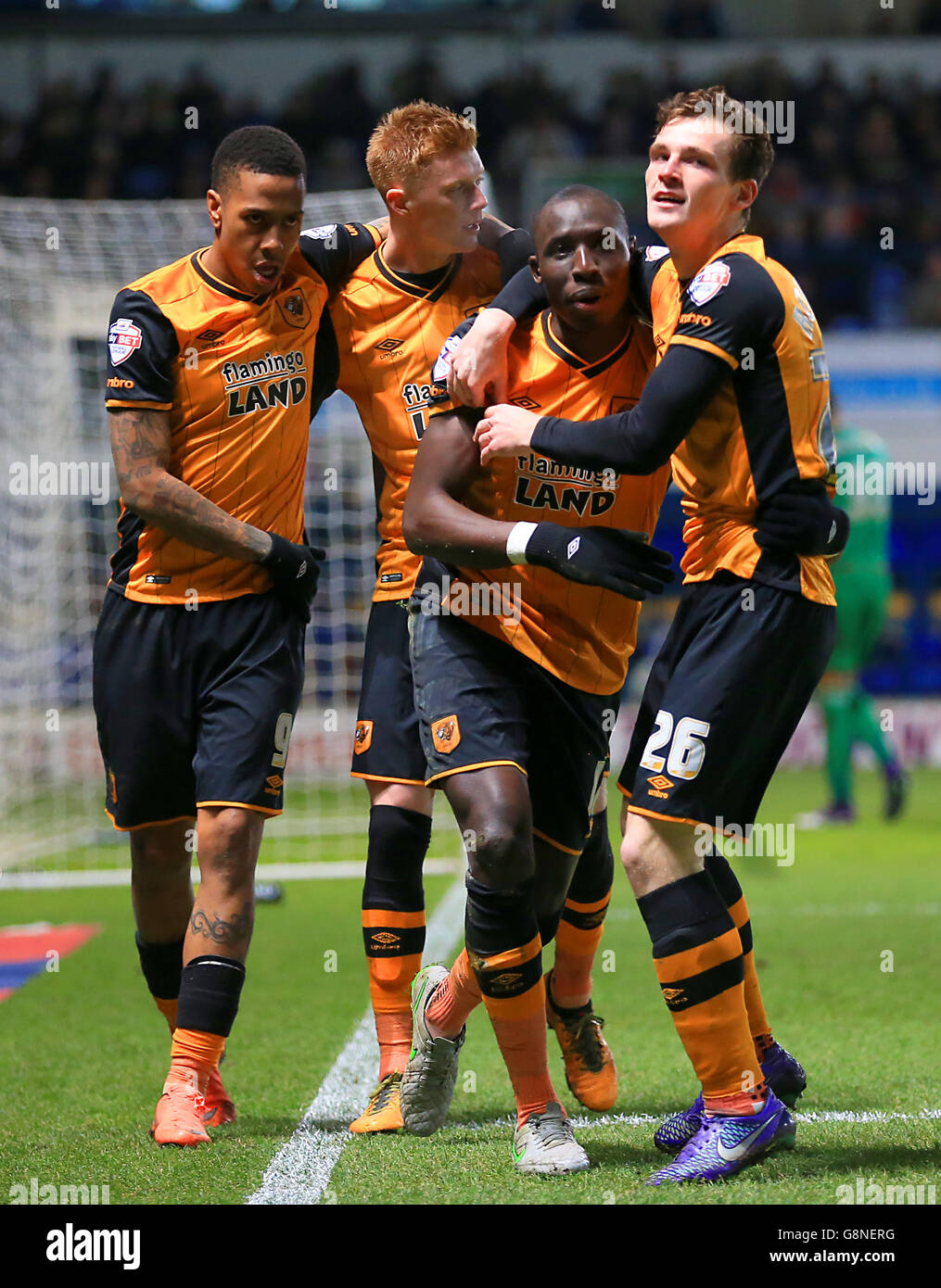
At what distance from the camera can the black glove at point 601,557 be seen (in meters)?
3.47

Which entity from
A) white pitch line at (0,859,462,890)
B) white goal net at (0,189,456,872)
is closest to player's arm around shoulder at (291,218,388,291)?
white goal net at (0,189,456,872)

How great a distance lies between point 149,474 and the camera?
→ 412 cm

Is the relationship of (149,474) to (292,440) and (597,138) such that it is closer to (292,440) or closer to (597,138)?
(292,440)

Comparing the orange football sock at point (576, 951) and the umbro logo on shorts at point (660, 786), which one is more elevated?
the umbro logo on shorts at point (660, 786)

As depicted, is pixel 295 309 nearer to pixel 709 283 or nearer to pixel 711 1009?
pixel 709 283

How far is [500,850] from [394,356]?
63.2 inches

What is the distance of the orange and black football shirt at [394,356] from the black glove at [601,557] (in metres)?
0.93

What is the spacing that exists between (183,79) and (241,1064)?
58.3 ft

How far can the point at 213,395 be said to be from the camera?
4.23 meters

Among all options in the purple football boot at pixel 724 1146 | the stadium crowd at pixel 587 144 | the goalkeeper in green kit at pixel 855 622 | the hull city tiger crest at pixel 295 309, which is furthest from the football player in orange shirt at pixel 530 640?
the stadium crowd at pixel 587 144

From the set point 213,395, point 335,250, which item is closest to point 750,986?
point 213,395

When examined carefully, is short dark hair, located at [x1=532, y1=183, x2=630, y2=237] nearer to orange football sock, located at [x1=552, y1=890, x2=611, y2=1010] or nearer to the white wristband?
the white wristband

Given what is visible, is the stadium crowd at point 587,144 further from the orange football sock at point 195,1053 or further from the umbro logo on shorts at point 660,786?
the umbro logo on shorts at point 660,786

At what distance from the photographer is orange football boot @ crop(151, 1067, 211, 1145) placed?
3883 mm
